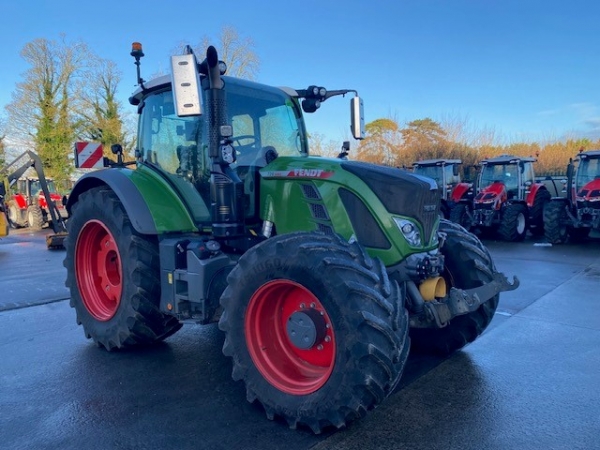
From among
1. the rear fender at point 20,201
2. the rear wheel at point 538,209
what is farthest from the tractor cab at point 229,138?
the rear fender at point 20,201

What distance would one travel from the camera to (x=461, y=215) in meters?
14.0

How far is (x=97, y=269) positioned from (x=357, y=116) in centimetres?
291

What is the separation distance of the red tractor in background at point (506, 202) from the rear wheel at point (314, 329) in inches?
428

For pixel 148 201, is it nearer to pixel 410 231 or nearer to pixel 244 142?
pixel 244 142

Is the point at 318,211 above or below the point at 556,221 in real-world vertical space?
above

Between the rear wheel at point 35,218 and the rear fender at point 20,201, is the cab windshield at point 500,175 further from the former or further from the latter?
the rear fender at point 20,201

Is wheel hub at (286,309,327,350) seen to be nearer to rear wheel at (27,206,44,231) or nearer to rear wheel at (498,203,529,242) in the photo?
rear wheel at (498,203,529,242)

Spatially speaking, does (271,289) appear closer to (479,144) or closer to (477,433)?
(477,433)

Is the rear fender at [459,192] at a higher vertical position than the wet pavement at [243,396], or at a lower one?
higher

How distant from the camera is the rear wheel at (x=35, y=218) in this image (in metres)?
17.6

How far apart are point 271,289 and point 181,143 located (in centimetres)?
181

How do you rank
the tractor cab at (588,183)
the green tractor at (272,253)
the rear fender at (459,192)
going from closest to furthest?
the green tractor at (272,253) → the tractor cab at (588,183) → the rear fender at (459,192)

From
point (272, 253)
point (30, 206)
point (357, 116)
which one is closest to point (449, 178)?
point (357, 116)

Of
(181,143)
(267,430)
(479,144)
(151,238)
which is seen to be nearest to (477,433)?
(267,430)
